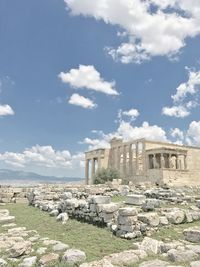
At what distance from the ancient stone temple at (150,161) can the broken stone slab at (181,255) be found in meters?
46.5

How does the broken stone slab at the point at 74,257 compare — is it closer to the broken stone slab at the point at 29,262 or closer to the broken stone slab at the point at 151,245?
the broken stone slab at the point at 29,262

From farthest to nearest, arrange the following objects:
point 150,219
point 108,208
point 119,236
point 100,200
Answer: point 100,200 → point 108,208 → point 150,219 → point 119,236

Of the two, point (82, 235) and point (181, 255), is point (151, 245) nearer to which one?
point (181, 255)

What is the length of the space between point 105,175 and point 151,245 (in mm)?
48188

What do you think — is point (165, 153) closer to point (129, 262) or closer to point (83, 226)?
point (83, 226)

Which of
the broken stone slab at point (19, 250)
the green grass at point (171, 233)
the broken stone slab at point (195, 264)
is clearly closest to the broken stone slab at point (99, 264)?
the broken stone slab at point (195, 264)

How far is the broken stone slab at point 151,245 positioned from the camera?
933cm

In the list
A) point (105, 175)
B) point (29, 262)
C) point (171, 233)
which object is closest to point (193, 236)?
point (171, 233)

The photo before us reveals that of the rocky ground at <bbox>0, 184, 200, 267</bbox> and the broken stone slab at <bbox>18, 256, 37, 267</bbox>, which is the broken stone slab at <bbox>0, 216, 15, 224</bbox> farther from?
the broken stone slab at <bbox>18, 256, 37, 267</bbox>

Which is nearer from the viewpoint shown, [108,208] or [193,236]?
[193,236]

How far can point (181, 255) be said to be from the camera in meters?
8.52

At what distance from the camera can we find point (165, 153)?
2313 inches

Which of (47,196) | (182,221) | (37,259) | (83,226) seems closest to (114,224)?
(83,226)

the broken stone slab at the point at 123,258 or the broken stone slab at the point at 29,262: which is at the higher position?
the broken stone slab at the point at 123,258
